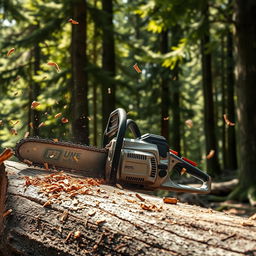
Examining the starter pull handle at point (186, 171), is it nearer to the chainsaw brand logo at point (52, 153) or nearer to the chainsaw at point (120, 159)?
the chainsaw at point (120, 159)

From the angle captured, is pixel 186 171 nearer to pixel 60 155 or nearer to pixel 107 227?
pixel 60 155

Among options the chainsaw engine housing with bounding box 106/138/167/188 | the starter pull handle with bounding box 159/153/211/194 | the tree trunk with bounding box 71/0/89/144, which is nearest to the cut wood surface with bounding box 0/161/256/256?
the chainsaw engine housing with bounding box 106/138/167/188

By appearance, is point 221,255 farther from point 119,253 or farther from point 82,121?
point 82,121

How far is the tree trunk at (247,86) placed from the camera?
7.70 m

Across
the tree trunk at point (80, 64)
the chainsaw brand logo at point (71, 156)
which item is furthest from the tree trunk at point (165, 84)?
the chainsaw brand logo at point (71, 156)

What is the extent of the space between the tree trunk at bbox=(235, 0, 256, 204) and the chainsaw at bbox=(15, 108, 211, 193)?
4572 mm

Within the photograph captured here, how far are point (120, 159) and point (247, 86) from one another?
5319mm

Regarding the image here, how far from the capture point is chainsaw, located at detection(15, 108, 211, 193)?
10.9 ft

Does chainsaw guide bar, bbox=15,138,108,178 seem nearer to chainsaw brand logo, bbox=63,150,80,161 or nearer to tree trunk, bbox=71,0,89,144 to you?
chainsaw brand logo, bbox=63,150,80,161

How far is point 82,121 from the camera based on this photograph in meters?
7.73

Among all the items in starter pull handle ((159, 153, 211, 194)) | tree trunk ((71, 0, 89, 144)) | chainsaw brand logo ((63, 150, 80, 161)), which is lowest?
starter pull handle ((159, 153, 211, 194))

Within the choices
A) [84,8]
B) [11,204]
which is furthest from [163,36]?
[11,204]

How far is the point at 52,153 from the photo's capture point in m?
3.44

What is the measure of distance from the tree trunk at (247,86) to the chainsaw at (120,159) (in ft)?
Answer: 15.0
